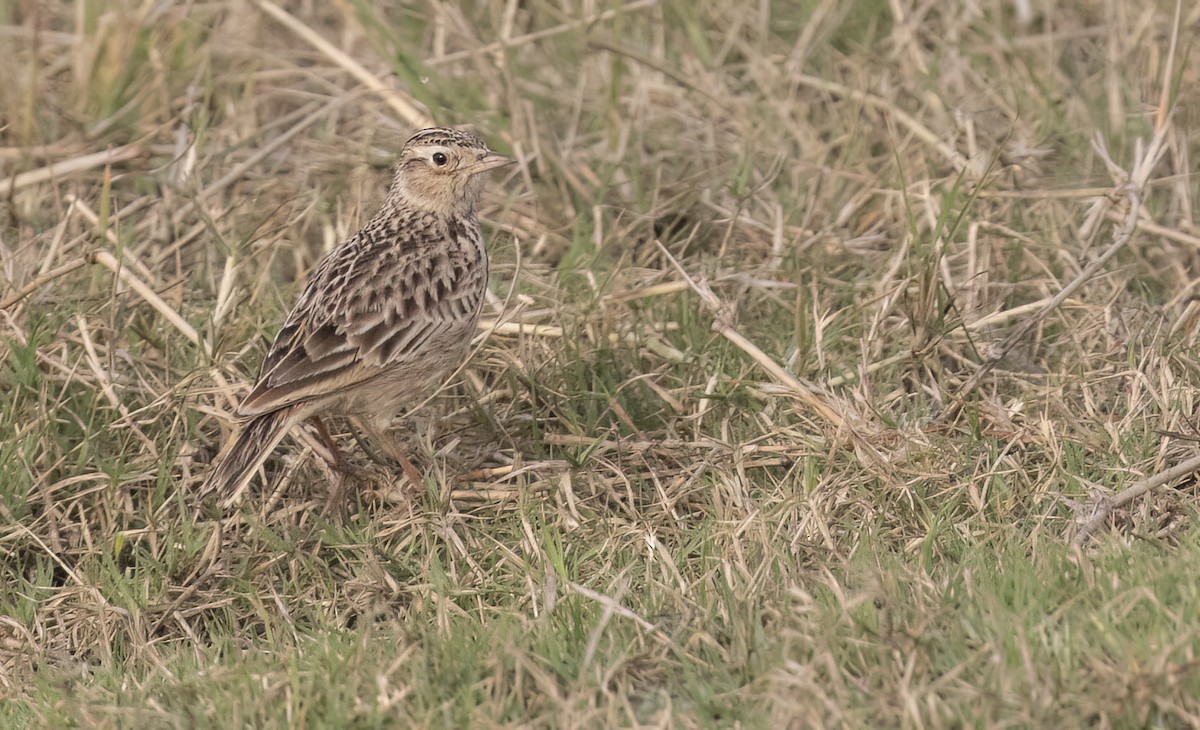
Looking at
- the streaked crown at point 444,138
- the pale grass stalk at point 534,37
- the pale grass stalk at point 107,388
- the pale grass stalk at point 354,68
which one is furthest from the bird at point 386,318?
the pale grass stalk at point 534,37

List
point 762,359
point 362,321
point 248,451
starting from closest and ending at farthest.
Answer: point 248,451, point 362,321, point 762,359

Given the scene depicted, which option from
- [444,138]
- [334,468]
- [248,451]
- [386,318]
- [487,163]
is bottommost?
[334,468]

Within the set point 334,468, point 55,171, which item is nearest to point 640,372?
point 334,468

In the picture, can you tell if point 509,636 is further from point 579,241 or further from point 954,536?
point 579,241

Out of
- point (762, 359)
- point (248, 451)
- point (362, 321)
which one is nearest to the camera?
point (248, 451)

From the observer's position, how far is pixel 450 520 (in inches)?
219

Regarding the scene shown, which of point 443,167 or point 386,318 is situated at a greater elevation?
point 443,167

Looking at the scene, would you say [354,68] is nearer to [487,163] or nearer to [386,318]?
[487,163]

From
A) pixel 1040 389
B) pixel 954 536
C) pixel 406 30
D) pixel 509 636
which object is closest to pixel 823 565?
pixel 954 536

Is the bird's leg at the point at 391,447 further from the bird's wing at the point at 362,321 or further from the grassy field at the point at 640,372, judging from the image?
the bird's wing at the point at 362,321

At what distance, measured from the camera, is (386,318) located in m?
5.62

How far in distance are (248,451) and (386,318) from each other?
0.67m

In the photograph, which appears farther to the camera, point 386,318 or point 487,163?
point 487,163

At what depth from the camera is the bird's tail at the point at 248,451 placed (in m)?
5.35
